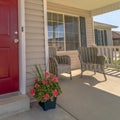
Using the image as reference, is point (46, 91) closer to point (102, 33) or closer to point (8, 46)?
point (8, 46)

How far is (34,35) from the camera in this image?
2701mm

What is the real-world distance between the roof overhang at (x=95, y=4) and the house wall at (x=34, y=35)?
120 inches

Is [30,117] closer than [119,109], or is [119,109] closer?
[30,117]

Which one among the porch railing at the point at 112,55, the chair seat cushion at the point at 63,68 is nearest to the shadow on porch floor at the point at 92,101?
the chair seat cushion at the point at 63,68

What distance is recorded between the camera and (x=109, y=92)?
313cm

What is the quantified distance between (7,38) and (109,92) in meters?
2.28

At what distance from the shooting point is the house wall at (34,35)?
2.62m

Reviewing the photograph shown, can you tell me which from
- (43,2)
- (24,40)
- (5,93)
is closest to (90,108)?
(5,93)

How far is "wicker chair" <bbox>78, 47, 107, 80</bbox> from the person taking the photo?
4289mm

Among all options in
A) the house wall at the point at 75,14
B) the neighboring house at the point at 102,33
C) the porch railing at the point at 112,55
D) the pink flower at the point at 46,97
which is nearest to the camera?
the pink flower at the point at 46,97

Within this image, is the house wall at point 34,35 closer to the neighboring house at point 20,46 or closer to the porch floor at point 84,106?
the neighboring house at point 20,46

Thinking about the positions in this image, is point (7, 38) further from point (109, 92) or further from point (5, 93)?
point (109, 92)

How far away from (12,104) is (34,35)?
1242 mm

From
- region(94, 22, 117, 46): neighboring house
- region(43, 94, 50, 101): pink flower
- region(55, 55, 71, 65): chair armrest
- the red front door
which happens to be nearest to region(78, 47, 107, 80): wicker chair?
region(55, 55, 71, 65): chair armrest
